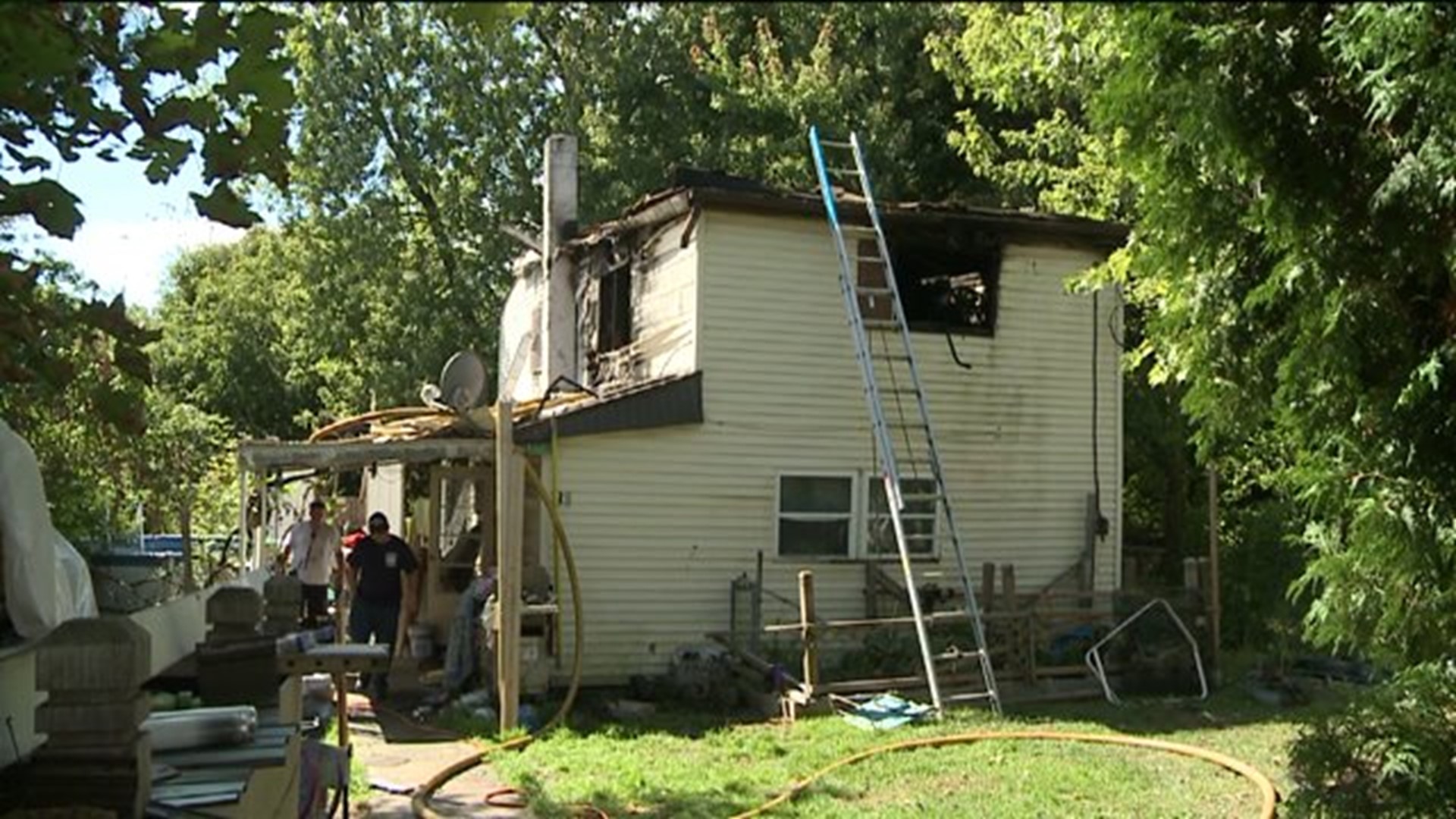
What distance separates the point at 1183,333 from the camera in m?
6.23

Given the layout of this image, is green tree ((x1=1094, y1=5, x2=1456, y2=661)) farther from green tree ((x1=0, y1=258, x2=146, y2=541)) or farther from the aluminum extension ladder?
the aluminum extension ladder

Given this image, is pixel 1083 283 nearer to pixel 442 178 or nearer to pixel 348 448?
pixel 348 448

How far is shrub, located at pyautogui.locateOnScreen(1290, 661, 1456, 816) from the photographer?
585 cm

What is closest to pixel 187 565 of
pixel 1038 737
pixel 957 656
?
pixel 1038 737

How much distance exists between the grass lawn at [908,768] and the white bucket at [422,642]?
127 inches

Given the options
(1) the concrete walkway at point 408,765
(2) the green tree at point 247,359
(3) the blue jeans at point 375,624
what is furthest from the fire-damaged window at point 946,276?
(2) the green tree at point 247,359

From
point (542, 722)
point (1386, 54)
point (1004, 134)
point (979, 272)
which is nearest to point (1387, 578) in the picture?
point (1386, 54)

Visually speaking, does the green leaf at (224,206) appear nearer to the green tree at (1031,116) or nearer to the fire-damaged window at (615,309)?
the green tree at (1031,116)

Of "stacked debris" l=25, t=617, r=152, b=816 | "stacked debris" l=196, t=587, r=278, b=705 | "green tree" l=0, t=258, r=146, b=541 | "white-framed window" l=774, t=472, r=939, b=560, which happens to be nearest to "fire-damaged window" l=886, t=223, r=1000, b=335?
"white-framed window" l=774, t=472, r=939, b=560

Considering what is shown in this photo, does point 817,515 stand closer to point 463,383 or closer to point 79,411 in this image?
point 463,383

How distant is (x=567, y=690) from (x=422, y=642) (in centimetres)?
258

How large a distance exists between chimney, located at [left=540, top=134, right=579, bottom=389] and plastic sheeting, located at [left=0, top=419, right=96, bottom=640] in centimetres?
1279

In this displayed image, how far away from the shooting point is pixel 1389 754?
19.7 ft

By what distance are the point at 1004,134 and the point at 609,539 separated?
896 cm
